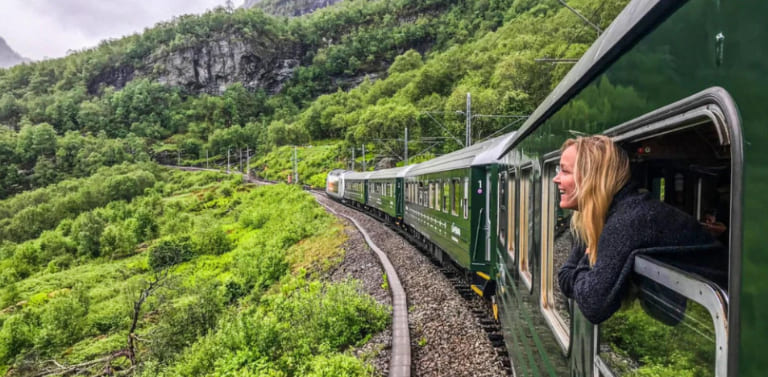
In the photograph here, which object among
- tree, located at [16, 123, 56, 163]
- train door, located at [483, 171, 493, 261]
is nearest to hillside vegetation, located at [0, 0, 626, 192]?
tree, located at [16, 123, 56, 163]

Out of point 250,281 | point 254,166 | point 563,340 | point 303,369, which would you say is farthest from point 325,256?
point 254,166

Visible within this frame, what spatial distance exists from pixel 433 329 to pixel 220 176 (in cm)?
6759

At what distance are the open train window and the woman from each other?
65 millimetres

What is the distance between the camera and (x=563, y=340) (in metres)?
2.76

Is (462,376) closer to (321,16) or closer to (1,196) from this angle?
(1,196)

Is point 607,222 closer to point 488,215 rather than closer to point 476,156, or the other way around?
point 488,215

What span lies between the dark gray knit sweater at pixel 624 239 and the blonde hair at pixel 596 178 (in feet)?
0.11

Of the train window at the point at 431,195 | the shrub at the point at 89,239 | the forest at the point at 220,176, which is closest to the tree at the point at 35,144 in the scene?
the forest at the point at 220,176

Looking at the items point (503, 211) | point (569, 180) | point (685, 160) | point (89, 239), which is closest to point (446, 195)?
point (503, 211)

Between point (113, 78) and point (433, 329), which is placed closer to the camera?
point (433, 329)

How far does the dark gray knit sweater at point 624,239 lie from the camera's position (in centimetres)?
144

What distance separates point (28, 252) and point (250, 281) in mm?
32706

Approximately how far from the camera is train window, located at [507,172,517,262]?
5.00 m

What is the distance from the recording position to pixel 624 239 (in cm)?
154
